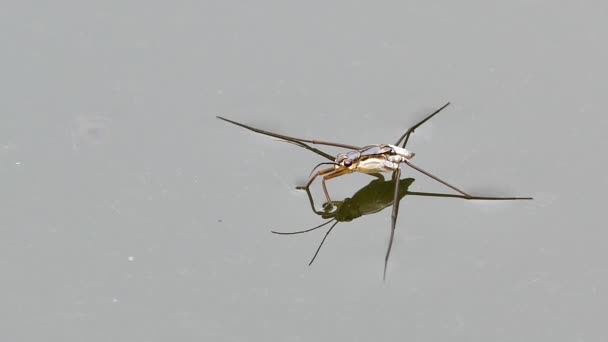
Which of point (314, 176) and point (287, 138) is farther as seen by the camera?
point (287, 138)

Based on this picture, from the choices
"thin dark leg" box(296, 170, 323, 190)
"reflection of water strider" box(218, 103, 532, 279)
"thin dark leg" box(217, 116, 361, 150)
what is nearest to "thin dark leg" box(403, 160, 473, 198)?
"reflection of water strider" box(218, 103, 532, 279)

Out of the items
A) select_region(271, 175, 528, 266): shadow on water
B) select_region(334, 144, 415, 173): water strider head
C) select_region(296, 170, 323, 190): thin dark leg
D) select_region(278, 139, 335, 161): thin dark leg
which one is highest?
select_region(334, 144, 415, 173): water strider head

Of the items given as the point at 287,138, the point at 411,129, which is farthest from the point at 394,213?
the point at 287,138

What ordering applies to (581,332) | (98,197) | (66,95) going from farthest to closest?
(66,95) < (98,197) < (581,332)

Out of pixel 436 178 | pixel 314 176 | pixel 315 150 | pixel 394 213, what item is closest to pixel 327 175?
pixel 314 176

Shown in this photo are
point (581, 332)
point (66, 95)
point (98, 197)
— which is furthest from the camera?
point (66, 95)

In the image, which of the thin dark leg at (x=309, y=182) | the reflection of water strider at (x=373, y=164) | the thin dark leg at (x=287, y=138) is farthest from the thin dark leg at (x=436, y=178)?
the thin dark leg at (x=309, y=182)

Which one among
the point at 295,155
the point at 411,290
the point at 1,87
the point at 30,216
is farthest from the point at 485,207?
the point at 1,87

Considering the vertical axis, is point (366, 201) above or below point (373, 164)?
below

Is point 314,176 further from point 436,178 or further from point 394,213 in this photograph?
point 436,178

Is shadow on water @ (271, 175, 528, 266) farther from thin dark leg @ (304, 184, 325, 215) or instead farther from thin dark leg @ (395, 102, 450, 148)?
thin dark leg @ (395, 102, 450, 148)

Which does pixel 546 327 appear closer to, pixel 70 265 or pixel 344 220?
pixel 344 220
